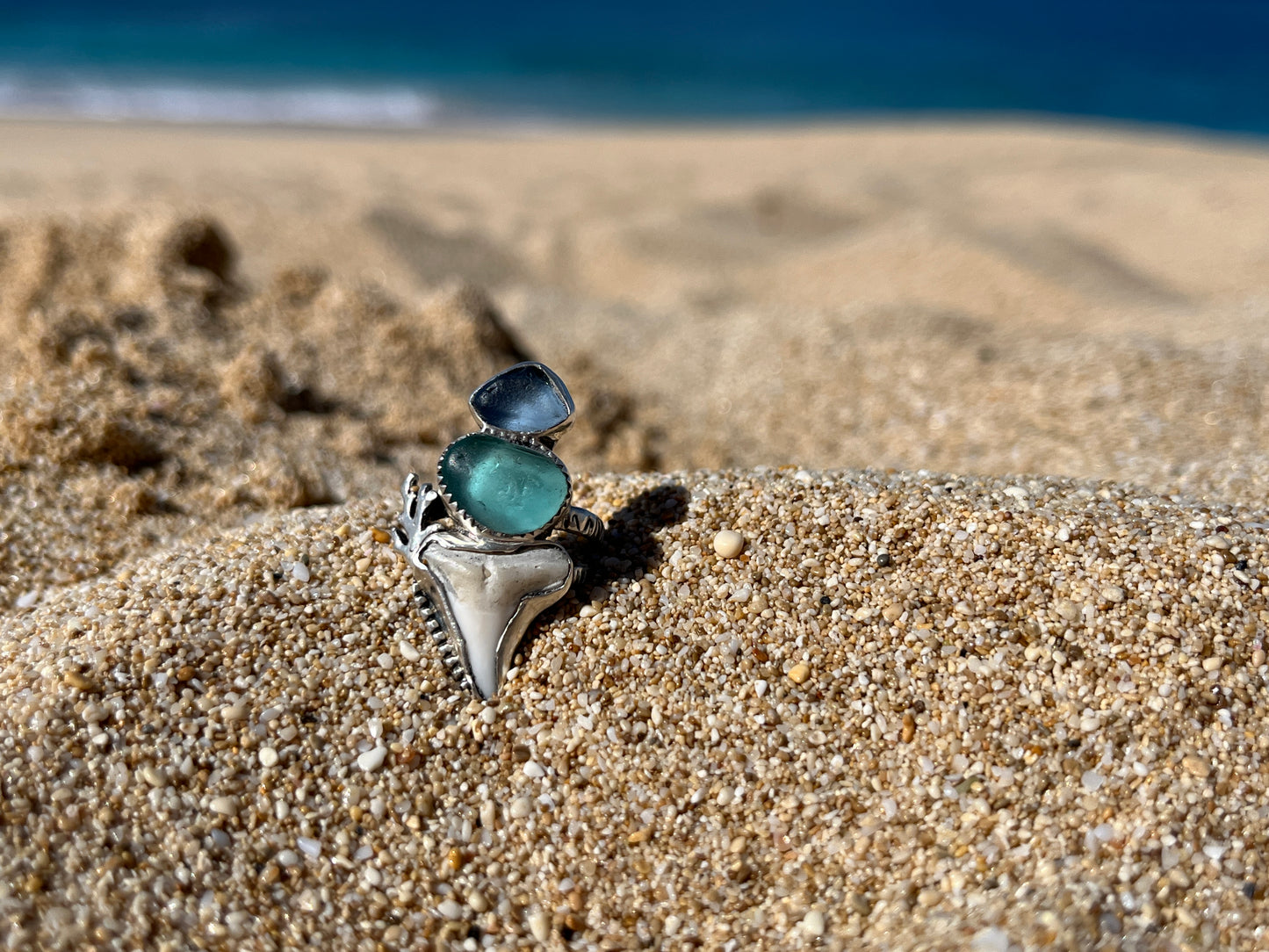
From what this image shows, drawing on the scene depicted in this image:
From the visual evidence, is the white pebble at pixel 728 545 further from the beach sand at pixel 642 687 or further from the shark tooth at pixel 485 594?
the shark tooth at pixel 485 594

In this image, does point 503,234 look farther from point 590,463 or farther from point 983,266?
point 590,463

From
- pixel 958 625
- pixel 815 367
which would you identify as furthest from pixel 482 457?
pixel 815 367

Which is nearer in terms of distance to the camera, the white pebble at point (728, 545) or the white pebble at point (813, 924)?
the white pebble at point (813, 924)

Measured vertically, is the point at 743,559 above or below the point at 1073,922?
above

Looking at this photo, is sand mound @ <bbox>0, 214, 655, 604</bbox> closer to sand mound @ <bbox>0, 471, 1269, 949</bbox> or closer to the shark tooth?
sand mound @ <bbox>0, 471, 1269, 949</bbox>

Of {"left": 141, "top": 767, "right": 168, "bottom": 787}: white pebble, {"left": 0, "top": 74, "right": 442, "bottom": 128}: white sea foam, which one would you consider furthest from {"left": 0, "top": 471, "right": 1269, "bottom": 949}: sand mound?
{"left": 0, "top": 74, "right": 442, "bottom": 128}: white sea foam

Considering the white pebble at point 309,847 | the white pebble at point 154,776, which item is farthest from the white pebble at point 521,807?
the white pebble at point 154,776
